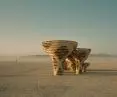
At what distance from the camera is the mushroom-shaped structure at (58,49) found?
2919cm

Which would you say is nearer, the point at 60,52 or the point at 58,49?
the point at 58,49

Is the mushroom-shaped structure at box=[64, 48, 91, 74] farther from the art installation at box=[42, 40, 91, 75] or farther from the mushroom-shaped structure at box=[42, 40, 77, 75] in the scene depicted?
the mushroom-shaped structure at box=[42, 40, 77, 75]

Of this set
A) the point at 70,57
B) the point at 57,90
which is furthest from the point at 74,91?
the point at 70,57

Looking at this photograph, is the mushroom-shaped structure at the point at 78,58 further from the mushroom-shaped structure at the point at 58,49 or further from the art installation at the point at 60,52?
the mushroom-shaped structure at the point at 58,49

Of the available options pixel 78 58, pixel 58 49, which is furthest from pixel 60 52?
pixel 78 58

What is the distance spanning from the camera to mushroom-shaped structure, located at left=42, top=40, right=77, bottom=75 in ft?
95.8

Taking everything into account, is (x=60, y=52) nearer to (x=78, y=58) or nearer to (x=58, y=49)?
(x=58, y=49)

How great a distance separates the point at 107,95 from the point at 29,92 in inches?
169

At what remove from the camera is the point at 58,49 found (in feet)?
96.0

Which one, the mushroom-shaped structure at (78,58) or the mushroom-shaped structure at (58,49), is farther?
the mushroom-shaped structure at (78,58)

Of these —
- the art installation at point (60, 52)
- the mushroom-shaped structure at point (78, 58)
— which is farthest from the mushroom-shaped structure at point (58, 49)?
the mushroom-shaped structure at point (78, 58)

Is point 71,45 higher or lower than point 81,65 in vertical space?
higher

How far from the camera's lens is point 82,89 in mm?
18938

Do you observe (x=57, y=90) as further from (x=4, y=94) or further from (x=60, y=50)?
(x=60, y=50)
